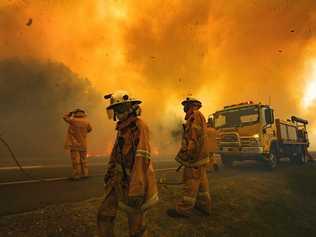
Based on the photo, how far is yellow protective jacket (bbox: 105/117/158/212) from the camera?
9.71ft

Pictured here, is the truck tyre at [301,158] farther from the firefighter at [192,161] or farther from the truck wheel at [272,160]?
the firefighter at [192,161]

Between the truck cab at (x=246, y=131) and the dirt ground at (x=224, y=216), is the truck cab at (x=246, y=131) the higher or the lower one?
the higher one

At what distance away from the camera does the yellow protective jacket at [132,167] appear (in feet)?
9.71

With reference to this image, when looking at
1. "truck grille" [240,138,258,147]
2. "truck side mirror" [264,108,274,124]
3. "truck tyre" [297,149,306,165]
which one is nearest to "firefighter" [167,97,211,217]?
"truck grille" [240,138,258,147]

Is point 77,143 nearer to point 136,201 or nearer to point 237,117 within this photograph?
point 136,201

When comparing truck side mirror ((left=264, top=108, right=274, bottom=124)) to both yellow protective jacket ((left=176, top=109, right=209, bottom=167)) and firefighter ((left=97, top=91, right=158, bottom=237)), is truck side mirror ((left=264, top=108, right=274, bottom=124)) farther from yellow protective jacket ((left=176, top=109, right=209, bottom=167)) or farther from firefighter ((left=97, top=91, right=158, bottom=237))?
firefighter ((left=97, top=91, right=158, bottom=237))

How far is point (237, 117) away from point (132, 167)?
32.8 feet

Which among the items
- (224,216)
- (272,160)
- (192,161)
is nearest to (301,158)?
(272,160)

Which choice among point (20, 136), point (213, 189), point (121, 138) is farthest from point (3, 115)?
point (121, 138)

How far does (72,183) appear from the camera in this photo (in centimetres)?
715

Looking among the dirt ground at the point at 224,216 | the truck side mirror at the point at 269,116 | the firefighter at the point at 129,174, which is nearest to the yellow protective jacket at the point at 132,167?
the firefighter at the point at 129,174

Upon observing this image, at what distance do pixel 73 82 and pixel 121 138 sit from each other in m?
30.7

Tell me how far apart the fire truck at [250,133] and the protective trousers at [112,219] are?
941 cm

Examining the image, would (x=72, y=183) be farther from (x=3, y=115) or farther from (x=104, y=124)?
(x=104, y=124)
